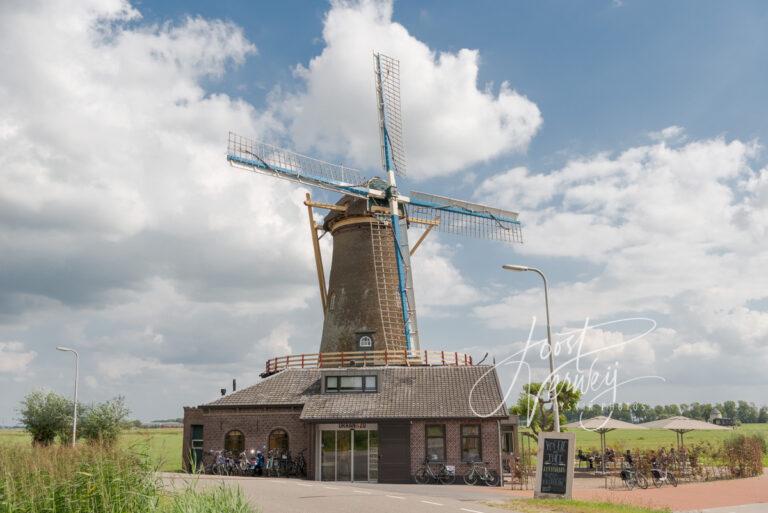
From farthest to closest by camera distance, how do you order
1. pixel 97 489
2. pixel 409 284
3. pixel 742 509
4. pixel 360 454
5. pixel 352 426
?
pixel 409 284 < pixel 352 426 < pixel 360 454 < pixel 742 509 < pixel 97 489

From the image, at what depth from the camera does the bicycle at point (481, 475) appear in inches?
1023

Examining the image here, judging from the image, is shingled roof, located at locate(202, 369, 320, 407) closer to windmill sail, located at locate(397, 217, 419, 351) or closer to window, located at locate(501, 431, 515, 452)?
windmill sail, located at locate(397, 217, 419, 351)

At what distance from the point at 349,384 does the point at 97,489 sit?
1859cm

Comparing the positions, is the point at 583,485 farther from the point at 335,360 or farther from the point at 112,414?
the point at 112,414

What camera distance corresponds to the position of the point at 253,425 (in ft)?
97.7

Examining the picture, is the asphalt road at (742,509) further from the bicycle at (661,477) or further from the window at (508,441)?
the window at (508,441)

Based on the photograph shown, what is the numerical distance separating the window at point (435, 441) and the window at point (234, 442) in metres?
8.29

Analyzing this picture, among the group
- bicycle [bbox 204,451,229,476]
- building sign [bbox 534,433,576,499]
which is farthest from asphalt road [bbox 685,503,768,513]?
bicycle [bbox 204,451,229,476]

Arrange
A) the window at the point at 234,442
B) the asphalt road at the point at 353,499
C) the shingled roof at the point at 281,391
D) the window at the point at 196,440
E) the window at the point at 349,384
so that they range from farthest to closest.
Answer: the window at the point at 196,440, the window at the point at 349,384, the shingled roof at the point at 281,391, the window at the point at 234,442, the asphalt road at the point at 353,499

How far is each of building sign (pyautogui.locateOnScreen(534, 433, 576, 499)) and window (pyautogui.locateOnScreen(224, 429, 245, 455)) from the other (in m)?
14.8

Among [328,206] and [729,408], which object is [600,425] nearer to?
[328,206]

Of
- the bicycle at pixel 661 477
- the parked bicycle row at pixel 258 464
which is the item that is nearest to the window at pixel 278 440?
the parked bicycle row at pixel 258 464

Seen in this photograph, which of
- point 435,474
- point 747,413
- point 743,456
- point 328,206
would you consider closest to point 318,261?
point 328,206

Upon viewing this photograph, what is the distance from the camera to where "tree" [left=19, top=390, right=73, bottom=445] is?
134 feet
